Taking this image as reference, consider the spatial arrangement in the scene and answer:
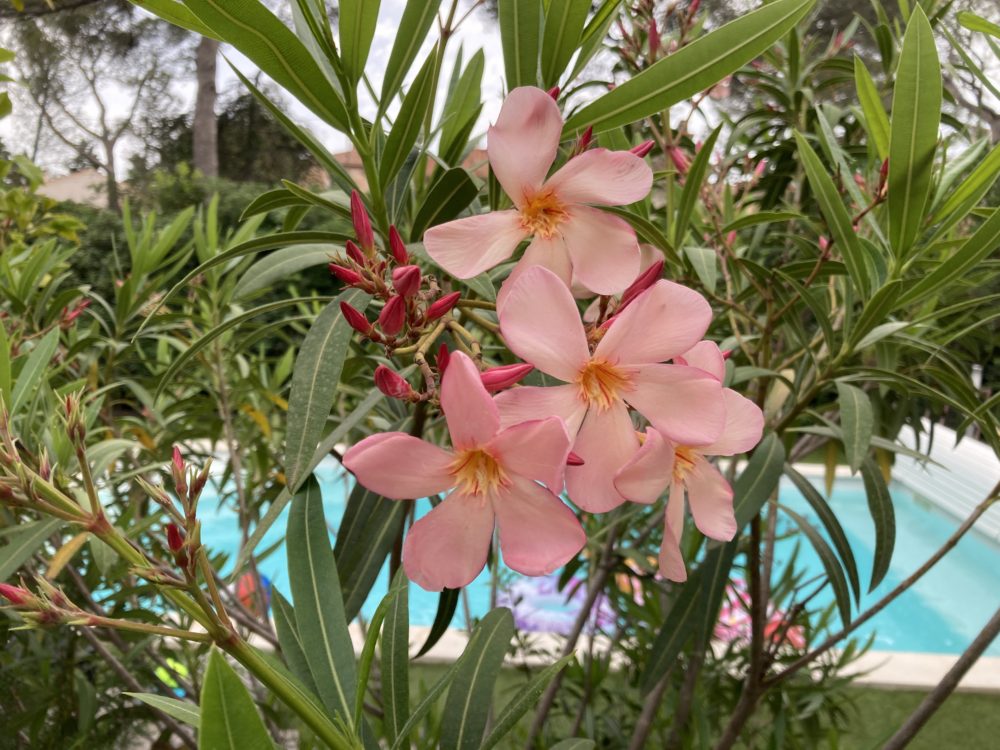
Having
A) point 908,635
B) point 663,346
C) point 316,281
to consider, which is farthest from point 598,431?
point 316,281

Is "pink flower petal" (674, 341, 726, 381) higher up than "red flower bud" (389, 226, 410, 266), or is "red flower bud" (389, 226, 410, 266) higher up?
"red flower bud" (389, 226, 410, 266)

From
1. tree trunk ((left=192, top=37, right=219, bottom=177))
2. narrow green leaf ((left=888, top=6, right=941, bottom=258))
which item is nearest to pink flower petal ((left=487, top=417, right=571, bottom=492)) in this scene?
narrow green leaf ((left=888, top=6, right=941, bottom=258))

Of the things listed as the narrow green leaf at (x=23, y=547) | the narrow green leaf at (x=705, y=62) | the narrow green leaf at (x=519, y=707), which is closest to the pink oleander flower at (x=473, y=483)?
the narrow green leaf at (x=519, y=707)

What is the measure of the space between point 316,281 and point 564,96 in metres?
7.97

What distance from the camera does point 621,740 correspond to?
173 centimetres

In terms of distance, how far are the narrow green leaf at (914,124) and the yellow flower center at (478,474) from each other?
44 centimetres

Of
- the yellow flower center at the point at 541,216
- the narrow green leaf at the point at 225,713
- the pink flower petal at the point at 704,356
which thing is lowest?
the narrow green leaf at the point at 225,713

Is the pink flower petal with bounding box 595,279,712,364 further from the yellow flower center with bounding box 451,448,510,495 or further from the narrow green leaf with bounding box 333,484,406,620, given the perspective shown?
the narrow green leaf with bounding box 333,484,406,620

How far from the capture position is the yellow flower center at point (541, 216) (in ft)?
1.39

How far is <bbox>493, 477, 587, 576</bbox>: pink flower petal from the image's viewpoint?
1.27 ft

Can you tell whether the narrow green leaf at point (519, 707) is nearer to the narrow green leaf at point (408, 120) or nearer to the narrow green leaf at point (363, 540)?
the narrow green leaf at point (363, 540)

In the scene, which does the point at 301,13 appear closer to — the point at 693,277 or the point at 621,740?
the point at 693,277

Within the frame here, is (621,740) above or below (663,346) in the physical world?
below

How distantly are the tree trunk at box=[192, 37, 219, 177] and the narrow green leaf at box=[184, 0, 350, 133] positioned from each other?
11729 mm
